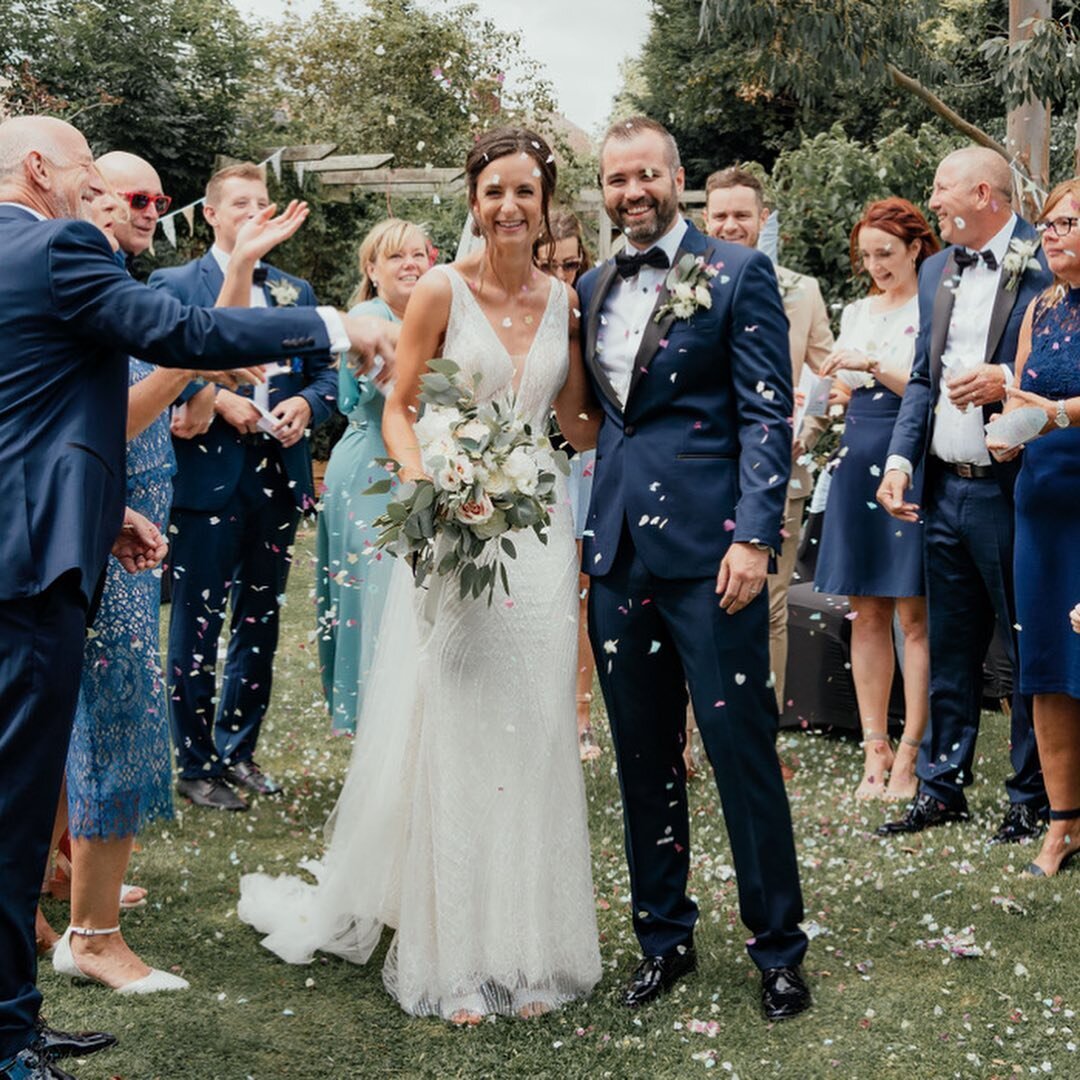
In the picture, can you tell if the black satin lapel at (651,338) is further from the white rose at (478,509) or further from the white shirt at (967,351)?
the white shirt at (967,351)

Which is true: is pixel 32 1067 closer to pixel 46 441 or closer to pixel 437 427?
pixel 46 441

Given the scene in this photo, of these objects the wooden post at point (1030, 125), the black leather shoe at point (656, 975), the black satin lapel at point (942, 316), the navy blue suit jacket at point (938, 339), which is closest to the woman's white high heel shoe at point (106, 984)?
the black leather shoe at point (656, 975)

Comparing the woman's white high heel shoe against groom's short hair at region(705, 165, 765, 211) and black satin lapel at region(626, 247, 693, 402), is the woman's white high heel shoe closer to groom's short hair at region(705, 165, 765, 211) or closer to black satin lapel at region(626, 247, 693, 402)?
black satin lapel at region(626, 247, 693, 402)

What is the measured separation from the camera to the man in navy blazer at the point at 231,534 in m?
5.66

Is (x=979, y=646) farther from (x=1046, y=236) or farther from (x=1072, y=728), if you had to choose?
(x=1046, y=236)

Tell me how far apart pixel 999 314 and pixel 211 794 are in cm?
358

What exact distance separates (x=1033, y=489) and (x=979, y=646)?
2.91 ft

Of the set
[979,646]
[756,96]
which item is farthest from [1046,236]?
[756,96]

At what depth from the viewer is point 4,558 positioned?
9.69ft

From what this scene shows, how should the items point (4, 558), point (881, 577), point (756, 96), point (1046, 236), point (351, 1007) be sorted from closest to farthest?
point (4, 558)
point (351, 1007)
point (1046, 236)
point (881, 577)
point (756, 96)

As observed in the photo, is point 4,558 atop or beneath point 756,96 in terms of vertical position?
beneath

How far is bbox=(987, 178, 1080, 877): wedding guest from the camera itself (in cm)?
445

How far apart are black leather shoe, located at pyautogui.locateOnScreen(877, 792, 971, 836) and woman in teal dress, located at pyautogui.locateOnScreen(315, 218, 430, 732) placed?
217 cm

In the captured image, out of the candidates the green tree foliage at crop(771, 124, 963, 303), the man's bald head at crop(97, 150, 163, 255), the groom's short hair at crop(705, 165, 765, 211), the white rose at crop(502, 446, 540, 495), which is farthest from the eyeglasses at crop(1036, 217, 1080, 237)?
the green tree foliage at crop(771, 124, 963, 303)
